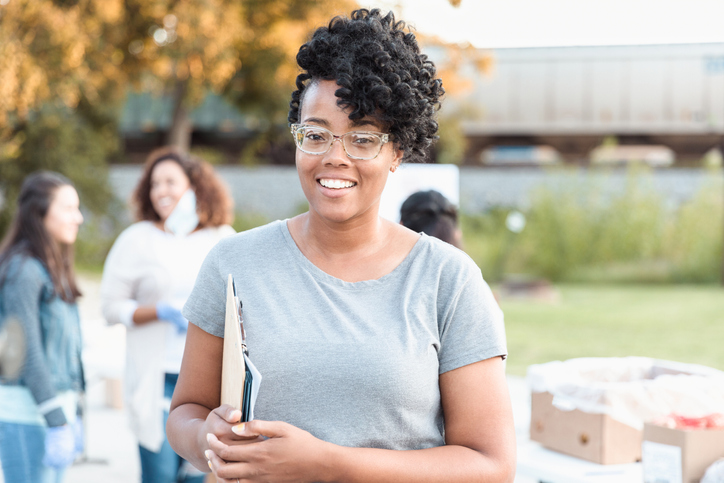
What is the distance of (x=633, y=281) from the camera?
14266 millimetres

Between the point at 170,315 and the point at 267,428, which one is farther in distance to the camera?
the point at 170,315

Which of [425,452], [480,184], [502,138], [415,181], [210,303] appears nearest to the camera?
[425,452]

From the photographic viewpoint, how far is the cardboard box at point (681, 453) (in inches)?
85.2

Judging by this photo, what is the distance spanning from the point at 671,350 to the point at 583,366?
6267 mm

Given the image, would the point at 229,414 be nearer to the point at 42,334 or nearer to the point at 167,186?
the point at 42,334

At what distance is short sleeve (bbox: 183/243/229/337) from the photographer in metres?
1.37

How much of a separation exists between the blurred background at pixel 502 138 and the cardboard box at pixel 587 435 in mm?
5173

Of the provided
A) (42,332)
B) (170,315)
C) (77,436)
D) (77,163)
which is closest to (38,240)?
(42,332)

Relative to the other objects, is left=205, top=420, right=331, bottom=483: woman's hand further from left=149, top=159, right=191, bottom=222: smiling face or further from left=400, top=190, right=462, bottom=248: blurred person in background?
left=149, top=159, right=191, bottom=222: smiling face

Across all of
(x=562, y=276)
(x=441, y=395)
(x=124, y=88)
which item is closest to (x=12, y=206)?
(x=124, y=88)

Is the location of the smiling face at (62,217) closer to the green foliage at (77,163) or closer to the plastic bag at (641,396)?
the plastic bag at (641,396)

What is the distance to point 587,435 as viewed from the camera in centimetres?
250

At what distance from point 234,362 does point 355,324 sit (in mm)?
232

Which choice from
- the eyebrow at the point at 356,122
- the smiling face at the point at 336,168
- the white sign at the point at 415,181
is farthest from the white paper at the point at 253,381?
the white sign at the point at 415,181
